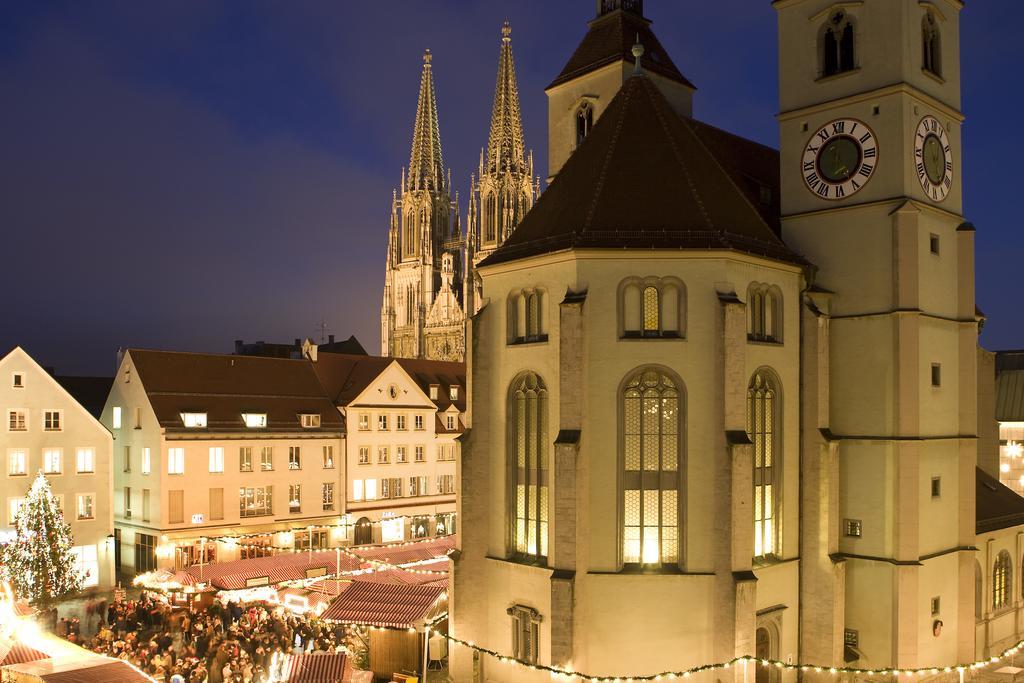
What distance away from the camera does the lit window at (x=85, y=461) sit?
45.7 meters

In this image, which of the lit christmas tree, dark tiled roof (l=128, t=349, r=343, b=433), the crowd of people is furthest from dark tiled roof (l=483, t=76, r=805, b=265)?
dark tiled roof (l=128, t=349, r=343, b=433)

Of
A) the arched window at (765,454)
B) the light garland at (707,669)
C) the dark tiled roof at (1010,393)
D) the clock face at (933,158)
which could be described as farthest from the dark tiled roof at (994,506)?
the dark tiled roof at (1010,393)

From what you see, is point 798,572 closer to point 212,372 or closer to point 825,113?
point 825,113

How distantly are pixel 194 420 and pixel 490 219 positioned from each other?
261 feet

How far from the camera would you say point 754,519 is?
2684 cm

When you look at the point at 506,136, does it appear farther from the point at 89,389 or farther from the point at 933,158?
the point at 933,158

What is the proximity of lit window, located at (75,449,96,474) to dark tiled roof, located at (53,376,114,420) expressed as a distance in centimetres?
1634

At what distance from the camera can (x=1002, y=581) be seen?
34.7m

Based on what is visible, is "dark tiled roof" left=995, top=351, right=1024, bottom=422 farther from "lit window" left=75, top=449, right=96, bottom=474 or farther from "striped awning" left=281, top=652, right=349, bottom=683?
"lit window" left=75, top=449, right=96, bottom=474

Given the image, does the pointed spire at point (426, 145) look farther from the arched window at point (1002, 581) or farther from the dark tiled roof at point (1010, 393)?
the arched window at point (1002, 581)

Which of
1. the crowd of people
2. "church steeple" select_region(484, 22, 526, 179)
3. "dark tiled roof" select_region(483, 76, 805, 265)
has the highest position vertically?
"church steeple" select_region(484, 22, 526, 179)

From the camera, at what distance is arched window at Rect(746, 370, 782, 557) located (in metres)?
27.8

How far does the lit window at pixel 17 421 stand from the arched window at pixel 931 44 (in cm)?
3976

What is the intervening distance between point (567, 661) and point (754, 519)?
21.1 feet
